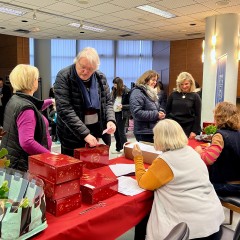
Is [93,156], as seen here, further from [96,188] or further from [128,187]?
[96,188]

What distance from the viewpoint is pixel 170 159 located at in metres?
1.56

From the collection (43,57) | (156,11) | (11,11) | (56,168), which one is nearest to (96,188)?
(56,168)

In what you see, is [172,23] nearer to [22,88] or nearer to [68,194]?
[22,88]

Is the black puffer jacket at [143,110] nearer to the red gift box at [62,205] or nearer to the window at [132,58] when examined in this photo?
the red gift box at [62,205]

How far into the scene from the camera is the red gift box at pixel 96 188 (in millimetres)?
1382

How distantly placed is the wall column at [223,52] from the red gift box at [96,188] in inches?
198

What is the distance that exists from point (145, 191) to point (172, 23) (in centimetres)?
591

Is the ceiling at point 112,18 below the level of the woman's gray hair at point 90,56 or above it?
above

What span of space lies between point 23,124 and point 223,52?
5161 mm

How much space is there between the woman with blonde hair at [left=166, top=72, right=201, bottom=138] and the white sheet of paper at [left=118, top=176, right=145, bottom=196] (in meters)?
2.02

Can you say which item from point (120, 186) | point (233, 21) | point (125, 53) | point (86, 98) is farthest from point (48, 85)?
point (120, 186)

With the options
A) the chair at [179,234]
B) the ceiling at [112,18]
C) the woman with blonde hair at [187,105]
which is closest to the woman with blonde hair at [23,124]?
the chair at [179,234]

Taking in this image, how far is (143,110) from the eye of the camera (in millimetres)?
3193

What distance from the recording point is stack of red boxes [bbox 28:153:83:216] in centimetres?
123
